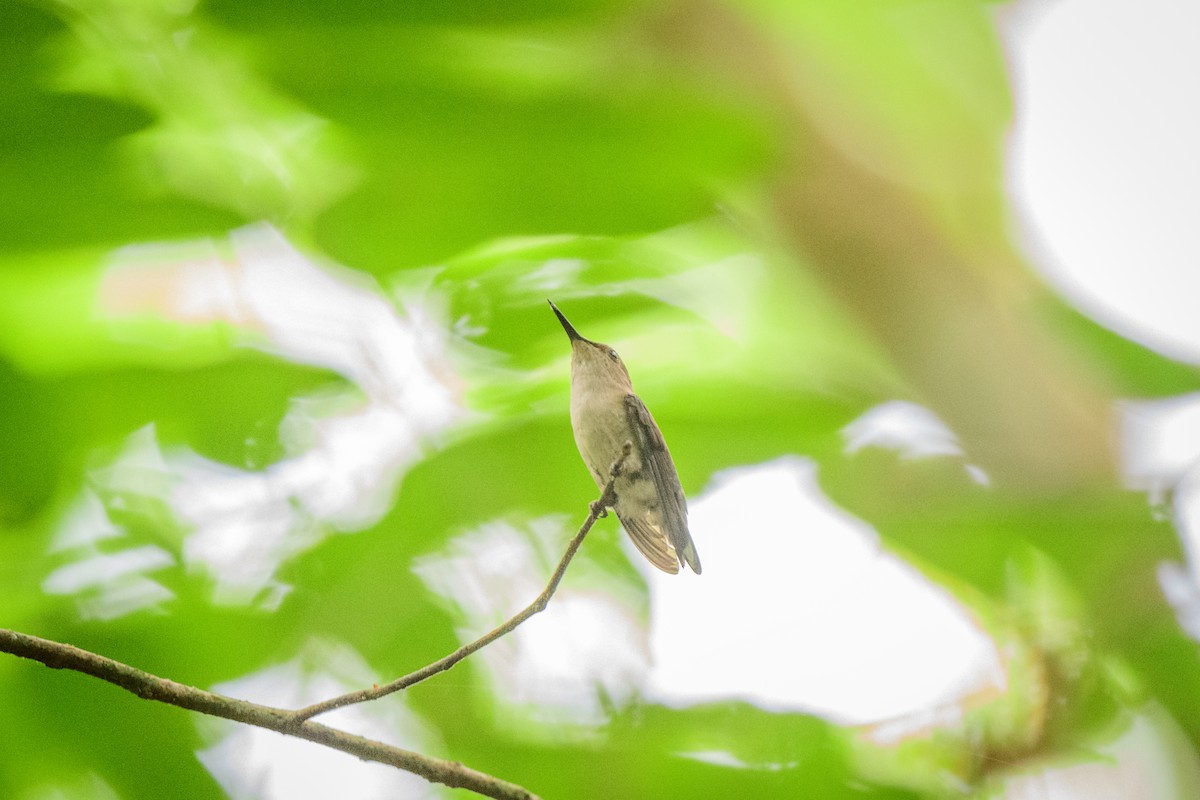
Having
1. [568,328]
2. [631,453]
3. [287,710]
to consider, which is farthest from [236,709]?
[568,328]

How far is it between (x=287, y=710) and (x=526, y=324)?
0.88m

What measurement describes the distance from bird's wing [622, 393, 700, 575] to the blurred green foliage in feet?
0.74

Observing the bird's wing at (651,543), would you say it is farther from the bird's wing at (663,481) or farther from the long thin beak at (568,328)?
the long thin beak at (568,328)

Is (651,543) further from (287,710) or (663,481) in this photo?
(287,710)

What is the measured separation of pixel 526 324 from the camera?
5.58ft

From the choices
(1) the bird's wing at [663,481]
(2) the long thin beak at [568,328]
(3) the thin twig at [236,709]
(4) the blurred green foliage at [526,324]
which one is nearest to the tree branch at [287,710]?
(3) the thin twig at [236,709]

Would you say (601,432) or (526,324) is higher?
(526,324)

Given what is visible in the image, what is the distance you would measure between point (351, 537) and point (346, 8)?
3.18ft

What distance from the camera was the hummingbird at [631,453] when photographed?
4.66 feet

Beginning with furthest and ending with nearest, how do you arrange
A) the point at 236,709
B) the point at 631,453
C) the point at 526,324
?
the point at 526,324 → the point at 631,453 → the point at 236,709

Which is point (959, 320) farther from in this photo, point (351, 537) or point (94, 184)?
point (94, 184)

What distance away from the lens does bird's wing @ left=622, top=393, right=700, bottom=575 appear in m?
1.40

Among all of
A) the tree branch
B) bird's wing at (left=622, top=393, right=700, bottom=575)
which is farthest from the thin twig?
bird's wing at (left=622, top=393, right=700, bottom=575)

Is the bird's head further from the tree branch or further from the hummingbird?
the tree branch
